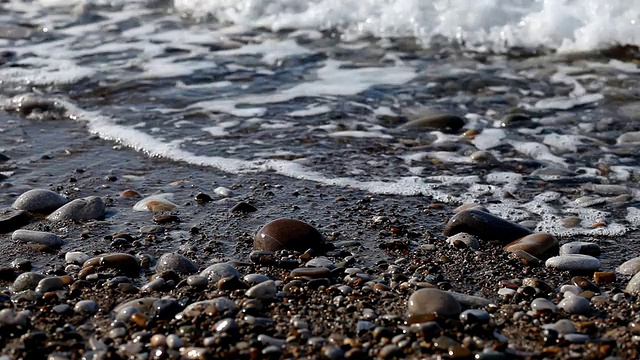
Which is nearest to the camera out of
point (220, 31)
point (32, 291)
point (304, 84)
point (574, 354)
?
point (574, 354)

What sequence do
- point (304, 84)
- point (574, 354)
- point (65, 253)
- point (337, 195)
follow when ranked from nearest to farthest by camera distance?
point (574, 354), point (65, 253), point (337, 195), point (304, 84)

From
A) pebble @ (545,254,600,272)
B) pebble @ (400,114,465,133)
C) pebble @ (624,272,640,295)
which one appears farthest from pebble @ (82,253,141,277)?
pebble @ (400,114,465,133)

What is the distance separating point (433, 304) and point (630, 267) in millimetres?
806

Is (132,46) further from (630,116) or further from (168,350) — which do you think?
(168,350)

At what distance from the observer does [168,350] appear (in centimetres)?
238

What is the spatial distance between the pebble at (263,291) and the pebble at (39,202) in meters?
1.19

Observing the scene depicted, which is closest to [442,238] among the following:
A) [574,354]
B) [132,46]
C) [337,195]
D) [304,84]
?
[337,195]

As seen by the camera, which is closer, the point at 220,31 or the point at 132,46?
the point at 132,46

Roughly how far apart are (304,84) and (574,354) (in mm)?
3466

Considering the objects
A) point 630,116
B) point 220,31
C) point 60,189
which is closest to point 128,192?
point 60,189

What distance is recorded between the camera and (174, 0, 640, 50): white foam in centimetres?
629

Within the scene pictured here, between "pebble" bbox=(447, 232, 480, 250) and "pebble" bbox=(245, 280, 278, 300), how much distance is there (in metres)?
0.79

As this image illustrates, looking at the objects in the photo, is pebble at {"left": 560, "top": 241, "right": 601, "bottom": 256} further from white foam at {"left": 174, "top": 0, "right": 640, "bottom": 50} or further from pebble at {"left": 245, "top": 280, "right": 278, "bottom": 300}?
white foam at {"left": 174, "top": 0, "right": 640, "bottom": 50}

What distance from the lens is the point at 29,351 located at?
236 centimetres
